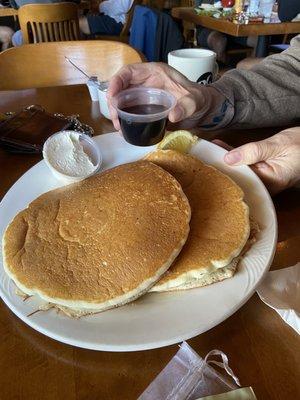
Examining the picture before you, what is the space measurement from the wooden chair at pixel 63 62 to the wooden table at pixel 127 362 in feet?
4.53

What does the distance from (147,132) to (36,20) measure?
8.40 ft

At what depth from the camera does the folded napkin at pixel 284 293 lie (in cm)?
57

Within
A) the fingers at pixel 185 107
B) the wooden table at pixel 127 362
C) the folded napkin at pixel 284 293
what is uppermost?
the fingers at pixel 185 107

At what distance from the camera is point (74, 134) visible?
979mm

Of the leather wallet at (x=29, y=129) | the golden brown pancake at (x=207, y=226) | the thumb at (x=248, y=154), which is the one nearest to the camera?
the golden brown pancake at (x=207, y=226)

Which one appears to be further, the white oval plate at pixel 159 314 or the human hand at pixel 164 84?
the human hand at pixel 164 84

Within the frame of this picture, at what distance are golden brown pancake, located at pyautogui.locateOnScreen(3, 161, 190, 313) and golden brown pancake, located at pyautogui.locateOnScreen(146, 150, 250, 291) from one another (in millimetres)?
29

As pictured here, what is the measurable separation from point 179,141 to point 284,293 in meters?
0.47

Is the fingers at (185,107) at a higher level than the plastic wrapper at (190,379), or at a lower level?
higher

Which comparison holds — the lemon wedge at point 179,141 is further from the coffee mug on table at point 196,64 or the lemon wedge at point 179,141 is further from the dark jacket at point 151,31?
A: the dark jacket at point 151,31

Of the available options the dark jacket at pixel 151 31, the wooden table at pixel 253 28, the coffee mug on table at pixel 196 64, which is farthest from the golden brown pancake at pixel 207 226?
the wooden table at pixel 253 28

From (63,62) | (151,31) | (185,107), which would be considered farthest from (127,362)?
(151,31)

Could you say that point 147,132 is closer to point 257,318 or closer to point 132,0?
point 257,318

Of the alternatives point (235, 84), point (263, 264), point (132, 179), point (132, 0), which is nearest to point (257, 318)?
point (263, 264)
